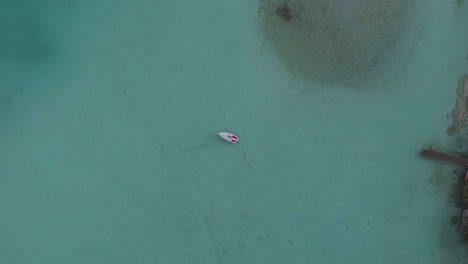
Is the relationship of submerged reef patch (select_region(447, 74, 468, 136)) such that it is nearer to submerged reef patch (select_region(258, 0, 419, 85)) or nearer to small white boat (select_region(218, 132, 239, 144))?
submerged reef patch (select_region(258, 0, 419, 85))

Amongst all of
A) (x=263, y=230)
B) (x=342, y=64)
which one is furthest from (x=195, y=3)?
(x=263, y=230)

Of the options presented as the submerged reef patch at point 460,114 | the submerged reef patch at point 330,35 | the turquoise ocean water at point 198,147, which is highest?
the submerged reef patch at point 330,35

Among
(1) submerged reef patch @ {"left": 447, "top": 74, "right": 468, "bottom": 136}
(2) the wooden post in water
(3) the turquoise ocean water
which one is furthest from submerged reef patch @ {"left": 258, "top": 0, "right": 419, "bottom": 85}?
(2) the wooden post in water

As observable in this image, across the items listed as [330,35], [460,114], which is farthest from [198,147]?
[460,114]

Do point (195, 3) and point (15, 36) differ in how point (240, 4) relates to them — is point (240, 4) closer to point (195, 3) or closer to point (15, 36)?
point (195, 3)

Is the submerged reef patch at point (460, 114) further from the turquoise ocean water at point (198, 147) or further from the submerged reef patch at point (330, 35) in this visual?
the submerged reef patch at point (330, 35)

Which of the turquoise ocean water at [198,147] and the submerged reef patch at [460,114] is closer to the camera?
the turquoise ocean water at [198,147]

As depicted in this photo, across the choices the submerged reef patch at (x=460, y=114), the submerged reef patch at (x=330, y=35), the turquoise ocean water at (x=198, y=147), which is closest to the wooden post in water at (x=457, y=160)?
the turquoise ocean water at (x=198, y=147)
